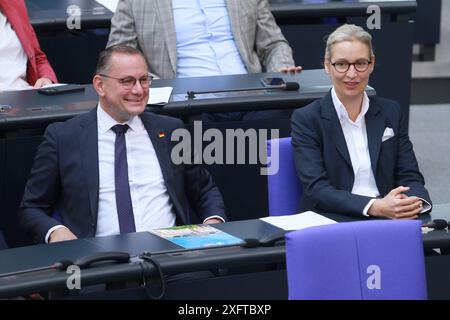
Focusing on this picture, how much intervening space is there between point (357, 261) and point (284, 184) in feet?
3.40

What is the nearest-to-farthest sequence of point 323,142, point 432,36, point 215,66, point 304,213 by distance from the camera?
1. point 304,213
2. point 323,142
3. point 215,66
4. point 432,36

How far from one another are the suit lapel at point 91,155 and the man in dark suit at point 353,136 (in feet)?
Result: 2.35

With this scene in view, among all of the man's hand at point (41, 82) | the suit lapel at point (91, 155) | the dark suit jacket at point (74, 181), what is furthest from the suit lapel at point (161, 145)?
the man's hand at point (41, 82)

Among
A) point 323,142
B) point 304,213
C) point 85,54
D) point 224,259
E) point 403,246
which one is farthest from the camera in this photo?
point 85,54

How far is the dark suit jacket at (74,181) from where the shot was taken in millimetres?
3846

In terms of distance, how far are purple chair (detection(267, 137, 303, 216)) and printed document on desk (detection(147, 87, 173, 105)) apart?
61 cm

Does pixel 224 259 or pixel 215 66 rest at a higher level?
pixel 215 66

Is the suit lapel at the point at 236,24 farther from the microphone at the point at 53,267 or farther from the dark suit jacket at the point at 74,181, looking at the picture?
the microphone at the point at 53,267

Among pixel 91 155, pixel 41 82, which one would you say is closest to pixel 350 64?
pixel 91 155

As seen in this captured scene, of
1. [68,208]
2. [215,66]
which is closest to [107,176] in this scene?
[68,208]

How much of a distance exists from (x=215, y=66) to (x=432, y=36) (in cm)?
268

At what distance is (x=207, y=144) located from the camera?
4.45m

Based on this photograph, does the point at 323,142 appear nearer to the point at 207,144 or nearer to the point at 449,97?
the point at 207,144

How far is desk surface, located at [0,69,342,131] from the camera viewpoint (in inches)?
165
